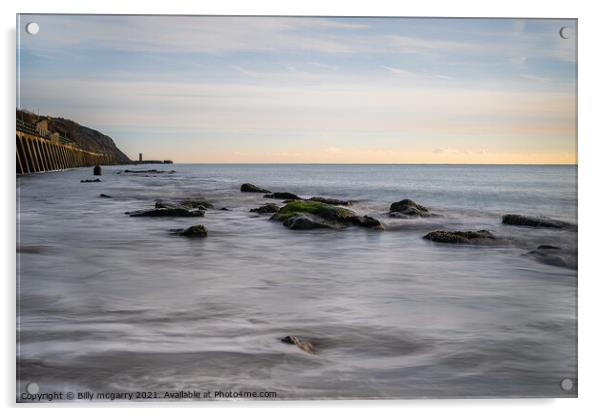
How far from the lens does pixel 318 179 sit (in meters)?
5.16

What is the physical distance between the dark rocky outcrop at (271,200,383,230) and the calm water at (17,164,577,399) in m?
0.10

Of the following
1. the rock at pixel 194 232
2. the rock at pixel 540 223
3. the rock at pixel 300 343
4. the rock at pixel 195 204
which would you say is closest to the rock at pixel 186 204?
the rock at pixel 195 204

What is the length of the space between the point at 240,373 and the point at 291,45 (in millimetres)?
2264

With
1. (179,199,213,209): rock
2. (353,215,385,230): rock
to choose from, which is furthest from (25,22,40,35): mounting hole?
(353,215,385,230): rock

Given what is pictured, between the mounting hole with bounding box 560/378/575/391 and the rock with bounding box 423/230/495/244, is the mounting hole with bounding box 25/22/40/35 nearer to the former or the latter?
the rock with bounding box 423/230/495/244

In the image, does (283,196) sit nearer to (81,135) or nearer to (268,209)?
(268,209)

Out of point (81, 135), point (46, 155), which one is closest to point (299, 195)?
point (81, 135)

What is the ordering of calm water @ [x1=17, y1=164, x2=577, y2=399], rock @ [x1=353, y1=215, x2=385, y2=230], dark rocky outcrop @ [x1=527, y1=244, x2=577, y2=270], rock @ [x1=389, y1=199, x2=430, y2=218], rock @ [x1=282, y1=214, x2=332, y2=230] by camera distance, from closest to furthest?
calm water @ [x1=17, y1=164, x2=577, y2=399]
dark rocky outcrop @ [x1=527, y1=244, x2=577, y2=270]
rock @ [x1=389, y1=199, x2=430, y2=218]
rock @ [x1=353, y1=215, x2=385, y2=230]
rock @ [x1=282, y1=214, x2=332, y2=230]

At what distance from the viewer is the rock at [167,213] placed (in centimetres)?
497

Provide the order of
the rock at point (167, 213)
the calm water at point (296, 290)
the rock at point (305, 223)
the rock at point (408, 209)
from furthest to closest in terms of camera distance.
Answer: the rock at point (305, 223) < the rock at point (167, 213) < the rock at point (408, 209) < the calm water at point (296, 290)

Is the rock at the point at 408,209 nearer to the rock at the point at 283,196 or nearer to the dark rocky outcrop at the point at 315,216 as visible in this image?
the dark rocky outcrop at the point at 315,216

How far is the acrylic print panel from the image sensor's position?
4285mm
